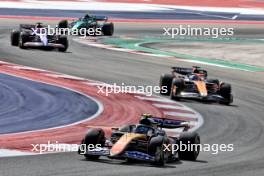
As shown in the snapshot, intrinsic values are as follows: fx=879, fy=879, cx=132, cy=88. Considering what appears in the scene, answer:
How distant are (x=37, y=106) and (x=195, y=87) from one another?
18.4 ft

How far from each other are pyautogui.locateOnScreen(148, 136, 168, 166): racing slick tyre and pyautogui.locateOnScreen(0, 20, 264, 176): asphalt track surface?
249 mm

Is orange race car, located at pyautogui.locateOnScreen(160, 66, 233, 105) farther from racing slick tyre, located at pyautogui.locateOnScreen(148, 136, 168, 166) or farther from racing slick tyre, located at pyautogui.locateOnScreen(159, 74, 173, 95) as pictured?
racing slick tyre, located at pyautogui.locateOnScreen(148, 136, 168, 166)

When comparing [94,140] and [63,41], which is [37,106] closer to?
[94,140]

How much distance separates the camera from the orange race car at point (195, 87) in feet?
88.1

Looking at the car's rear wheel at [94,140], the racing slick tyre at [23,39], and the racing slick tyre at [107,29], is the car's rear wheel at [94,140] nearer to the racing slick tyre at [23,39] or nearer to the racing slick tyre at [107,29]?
the racing slick tyre at [23,39]

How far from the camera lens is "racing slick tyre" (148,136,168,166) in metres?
16.9

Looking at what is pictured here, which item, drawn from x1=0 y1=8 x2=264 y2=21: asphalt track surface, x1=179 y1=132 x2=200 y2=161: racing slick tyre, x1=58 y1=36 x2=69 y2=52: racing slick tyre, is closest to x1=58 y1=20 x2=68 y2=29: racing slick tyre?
x1=58 y1=36 x2=69 y2=52: racing slick tyre

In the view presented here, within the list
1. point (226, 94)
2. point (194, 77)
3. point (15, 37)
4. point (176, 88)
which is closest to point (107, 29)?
point (15, 37)

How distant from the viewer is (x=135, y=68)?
35.2m

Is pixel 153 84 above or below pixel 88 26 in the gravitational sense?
below

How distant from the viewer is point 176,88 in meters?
27.0

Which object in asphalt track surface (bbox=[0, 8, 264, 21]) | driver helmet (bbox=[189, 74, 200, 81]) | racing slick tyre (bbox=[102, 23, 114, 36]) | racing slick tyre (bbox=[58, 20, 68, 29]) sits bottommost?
asphalt track surface (bbox=[0, 8, 264, 21])

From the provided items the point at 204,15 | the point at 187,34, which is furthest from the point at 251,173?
the point at 204,15

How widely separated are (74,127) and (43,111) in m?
2.30
